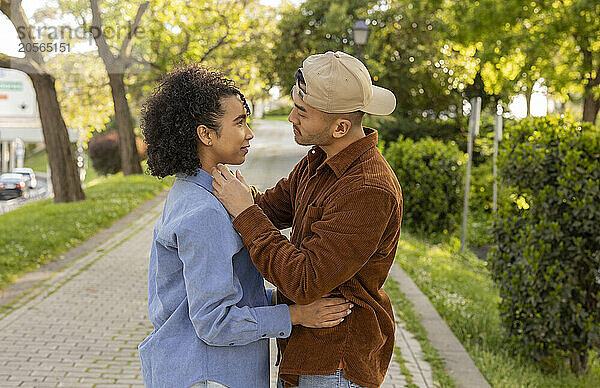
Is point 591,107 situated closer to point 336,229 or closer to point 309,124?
point 309,124

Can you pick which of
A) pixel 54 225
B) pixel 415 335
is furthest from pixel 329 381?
pixel 54 225

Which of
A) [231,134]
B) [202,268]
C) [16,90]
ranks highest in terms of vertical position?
[16,90]

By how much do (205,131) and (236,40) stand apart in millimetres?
19774

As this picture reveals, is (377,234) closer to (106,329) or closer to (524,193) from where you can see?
(524,193)

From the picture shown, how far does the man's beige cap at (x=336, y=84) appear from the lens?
2.03 metres

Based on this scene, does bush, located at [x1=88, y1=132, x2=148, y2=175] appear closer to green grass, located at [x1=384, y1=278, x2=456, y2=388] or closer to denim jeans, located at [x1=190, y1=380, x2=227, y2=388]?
green grass, located at [x1=384, y1=278, x2=456, y2=388]

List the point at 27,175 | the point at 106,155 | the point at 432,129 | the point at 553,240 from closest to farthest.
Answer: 1. the point at 553,240
2. the point at 432,129
3. the point at 106,155
4. the point at 27,175

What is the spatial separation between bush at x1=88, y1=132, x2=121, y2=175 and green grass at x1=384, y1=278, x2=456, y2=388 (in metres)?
22.3

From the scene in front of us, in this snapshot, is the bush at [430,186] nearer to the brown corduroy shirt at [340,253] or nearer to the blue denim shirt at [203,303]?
the brown corduroy shirt at [340,253]

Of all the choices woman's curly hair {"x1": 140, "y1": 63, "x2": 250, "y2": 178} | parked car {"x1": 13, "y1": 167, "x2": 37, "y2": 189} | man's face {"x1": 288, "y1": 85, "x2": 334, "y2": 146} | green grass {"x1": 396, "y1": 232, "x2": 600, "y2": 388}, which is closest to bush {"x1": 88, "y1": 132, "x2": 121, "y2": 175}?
parked car {"x1": 13, "y1": 167, "x2": 37, "y2": 189}

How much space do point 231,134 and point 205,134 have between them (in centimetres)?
9

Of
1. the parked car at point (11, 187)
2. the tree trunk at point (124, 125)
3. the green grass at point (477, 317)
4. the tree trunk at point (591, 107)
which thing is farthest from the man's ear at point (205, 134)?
the parked car at point (11, 187)

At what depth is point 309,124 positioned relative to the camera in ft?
7.01

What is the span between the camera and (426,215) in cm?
1275
